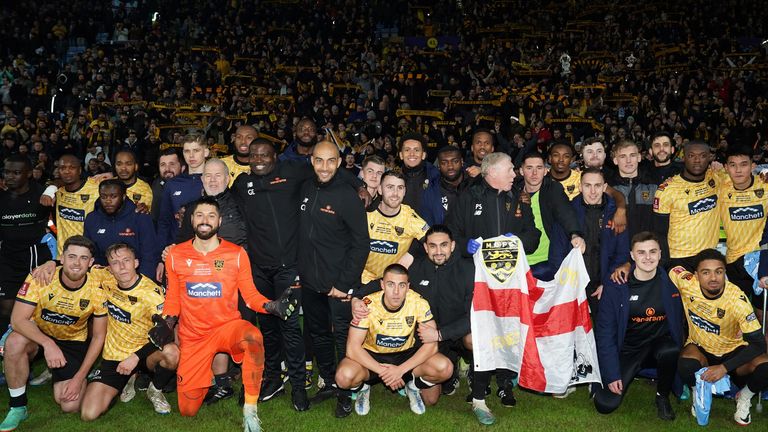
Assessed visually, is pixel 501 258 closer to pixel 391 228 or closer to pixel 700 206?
pixel 391 228

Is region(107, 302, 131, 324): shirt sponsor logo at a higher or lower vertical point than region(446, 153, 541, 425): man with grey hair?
lower

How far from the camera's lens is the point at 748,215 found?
7.33m

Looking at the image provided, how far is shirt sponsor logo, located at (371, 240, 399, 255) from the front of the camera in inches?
282

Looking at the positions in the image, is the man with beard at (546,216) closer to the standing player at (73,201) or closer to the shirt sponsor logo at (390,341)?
the shirt sponsor logo at (390,341)

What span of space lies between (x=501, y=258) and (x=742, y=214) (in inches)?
108

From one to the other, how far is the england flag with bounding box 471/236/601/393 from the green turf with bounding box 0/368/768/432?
0.99 ft

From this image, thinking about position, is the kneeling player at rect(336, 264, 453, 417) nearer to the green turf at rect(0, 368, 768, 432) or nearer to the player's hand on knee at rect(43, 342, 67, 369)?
the green turf at rect(0, 368, 768, 432)

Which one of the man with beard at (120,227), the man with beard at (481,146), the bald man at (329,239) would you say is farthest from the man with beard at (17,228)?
the man with beard at (481,146)

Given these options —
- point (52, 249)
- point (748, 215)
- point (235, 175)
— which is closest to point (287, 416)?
point (235, 175)

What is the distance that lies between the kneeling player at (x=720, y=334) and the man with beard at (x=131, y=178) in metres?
5.78

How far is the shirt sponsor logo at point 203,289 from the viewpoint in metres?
6.37

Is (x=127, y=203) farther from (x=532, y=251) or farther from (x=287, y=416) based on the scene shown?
(x=532, y=251)

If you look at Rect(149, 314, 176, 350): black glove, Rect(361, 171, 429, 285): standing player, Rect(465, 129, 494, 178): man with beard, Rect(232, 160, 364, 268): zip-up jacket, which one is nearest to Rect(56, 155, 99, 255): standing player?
Rect(232, 160, 364, 268): zip-up jacket

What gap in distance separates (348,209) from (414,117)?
584 inches
